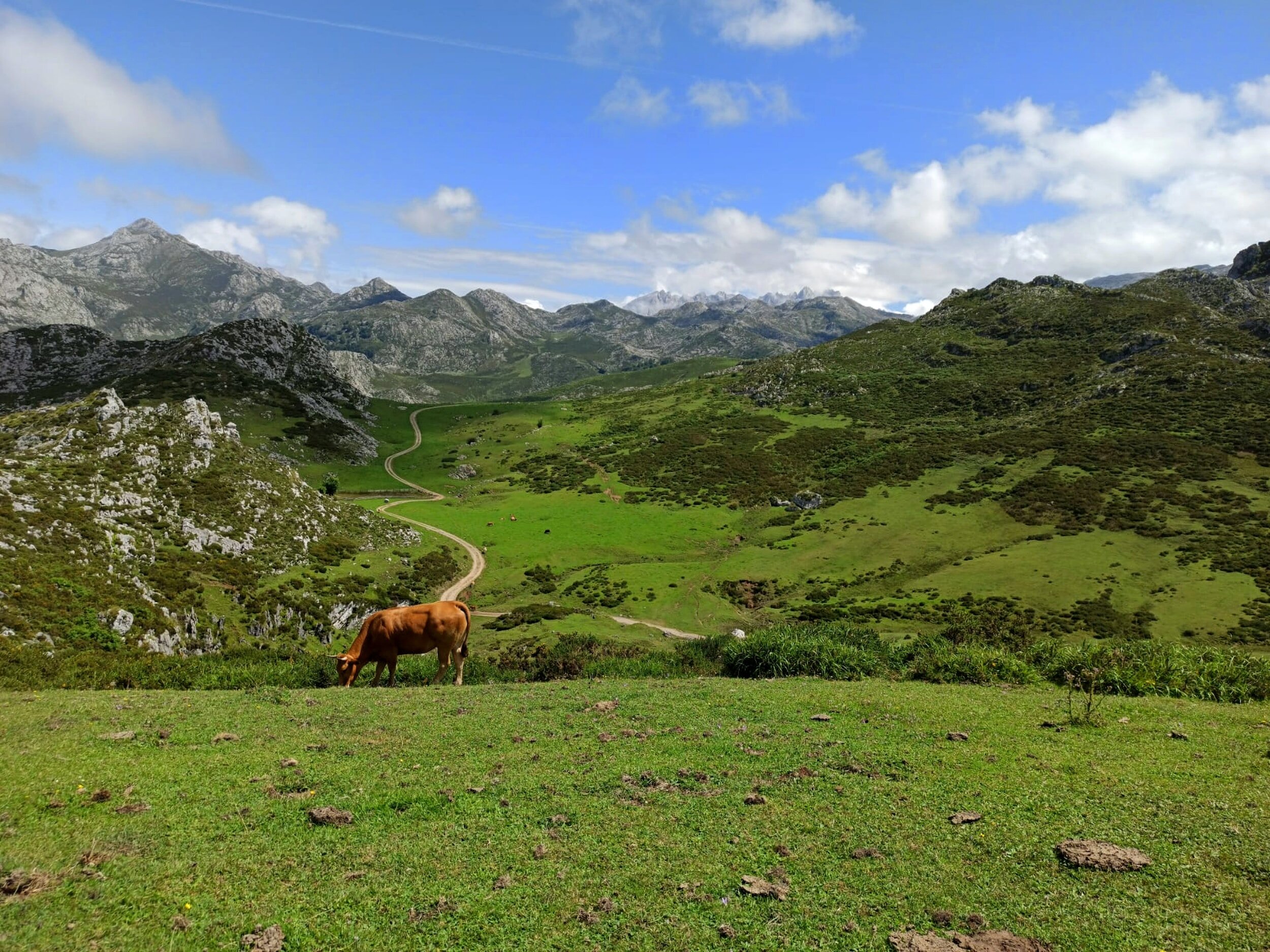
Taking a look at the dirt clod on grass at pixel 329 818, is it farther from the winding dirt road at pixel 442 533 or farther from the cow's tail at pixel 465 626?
the winding dirt road at pixel 442 533

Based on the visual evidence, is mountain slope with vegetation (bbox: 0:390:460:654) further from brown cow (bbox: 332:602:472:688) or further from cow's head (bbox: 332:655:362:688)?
brown cow (bbox: 332:602:472:688)

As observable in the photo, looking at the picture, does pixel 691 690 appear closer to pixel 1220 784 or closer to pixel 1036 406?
pixel 1220 784

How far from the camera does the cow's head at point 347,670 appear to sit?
74.6ft

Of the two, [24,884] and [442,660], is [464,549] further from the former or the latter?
[24,884]

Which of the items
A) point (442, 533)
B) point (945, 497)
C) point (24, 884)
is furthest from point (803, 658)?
point (945, 497)

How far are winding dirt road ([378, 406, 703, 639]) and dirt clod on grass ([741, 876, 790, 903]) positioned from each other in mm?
30903

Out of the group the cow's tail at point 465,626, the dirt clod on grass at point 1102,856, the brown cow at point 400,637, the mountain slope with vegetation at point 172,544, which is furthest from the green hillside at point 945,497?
the dirt clod on grass at point 1102,856

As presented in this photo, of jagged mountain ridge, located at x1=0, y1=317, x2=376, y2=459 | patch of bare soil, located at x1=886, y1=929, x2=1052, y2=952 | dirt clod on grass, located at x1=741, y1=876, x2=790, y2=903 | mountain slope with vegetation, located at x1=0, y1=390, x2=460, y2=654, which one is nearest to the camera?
patch of bare soil, located at x1=886, y1=929, x2=1052, y2=952

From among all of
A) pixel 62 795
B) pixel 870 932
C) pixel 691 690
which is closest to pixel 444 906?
pixel 870 932

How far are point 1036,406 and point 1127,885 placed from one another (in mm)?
183101

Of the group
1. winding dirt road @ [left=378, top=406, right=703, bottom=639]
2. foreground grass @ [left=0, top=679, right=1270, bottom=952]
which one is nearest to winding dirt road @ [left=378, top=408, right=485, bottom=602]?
winding dirt road @ [left=378, top=406, right=703, bottom=639]

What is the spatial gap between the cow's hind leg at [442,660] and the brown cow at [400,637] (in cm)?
3

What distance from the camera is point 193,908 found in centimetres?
805

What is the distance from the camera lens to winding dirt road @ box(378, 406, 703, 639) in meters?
59.8
